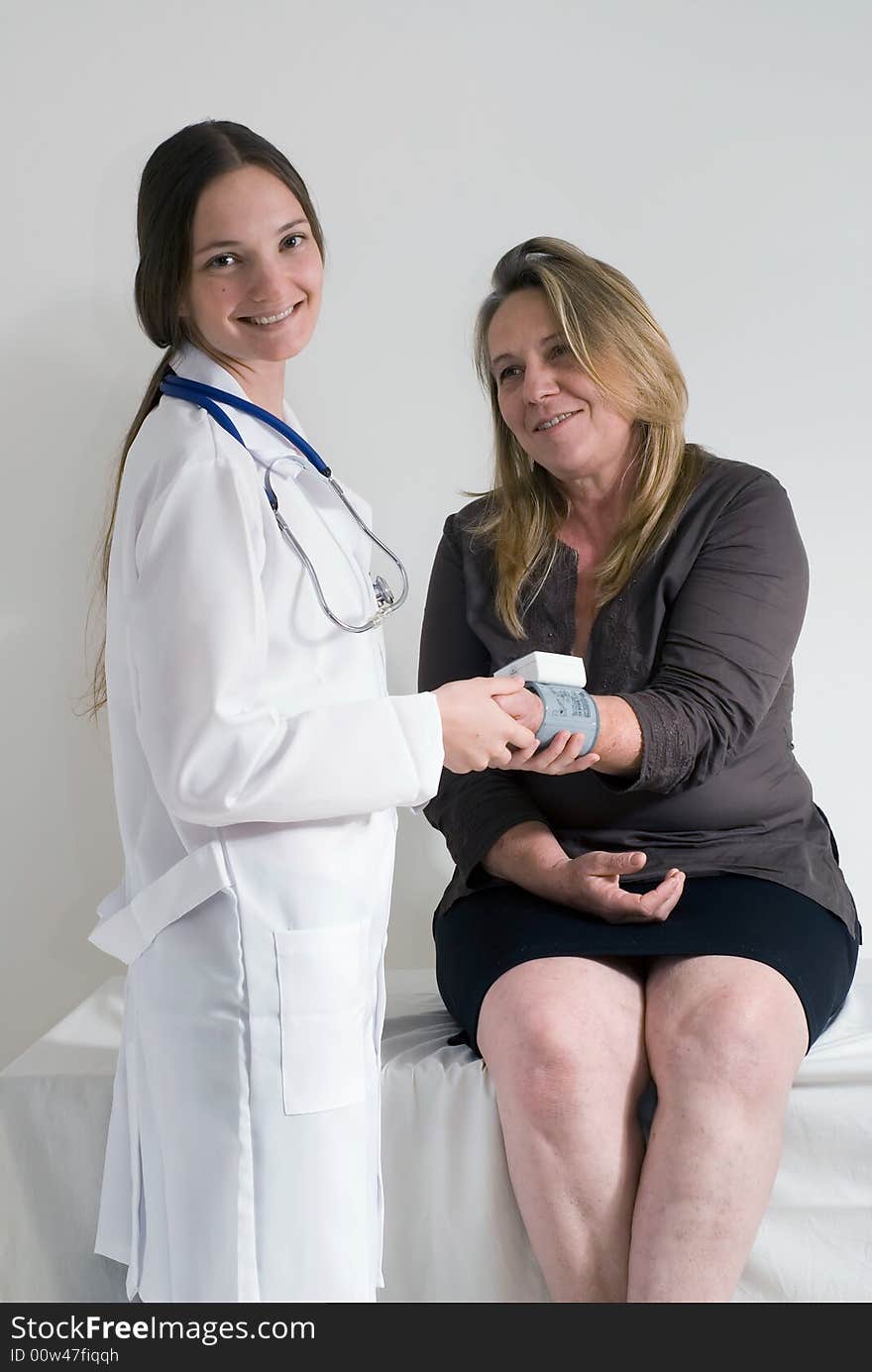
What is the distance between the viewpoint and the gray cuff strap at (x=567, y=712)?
1.45m

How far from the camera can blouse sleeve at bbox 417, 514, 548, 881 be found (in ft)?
5.66

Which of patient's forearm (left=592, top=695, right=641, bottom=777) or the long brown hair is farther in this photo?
patient's forearm (left=592, top=695, right=641, bottom=777)

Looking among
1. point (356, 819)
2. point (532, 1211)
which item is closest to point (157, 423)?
point (356, 819)

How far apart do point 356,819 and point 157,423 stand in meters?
0.41

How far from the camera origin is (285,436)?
1.30 metres

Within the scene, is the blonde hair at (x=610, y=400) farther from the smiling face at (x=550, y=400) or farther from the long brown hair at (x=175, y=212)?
the long brown hair at (x=175, y=212)

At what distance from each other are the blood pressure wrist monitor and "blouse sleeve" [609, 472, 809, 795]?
0.29 ft

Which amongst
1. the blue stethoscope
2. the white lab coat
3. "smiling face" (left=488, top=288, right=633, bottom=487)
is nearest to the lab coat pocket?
the white lab coat

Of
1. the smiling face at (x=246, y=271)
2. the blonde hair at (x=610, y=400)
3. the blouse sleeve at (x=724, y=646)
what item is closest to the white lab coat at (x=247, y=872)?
the smiling face at (x=246, y=271)

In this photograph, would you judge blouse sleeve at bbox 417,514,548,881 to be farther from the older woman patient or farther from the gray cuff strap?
the gray cuff strap

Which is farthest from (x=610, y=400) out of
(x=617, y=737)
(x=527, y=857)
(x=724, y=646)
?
(x=527, y=857)

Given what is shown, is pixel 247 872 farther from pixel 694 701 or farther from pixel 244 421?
pixel 694 701

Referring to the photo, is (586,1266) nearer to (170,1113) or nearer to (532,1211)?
(532,1211)

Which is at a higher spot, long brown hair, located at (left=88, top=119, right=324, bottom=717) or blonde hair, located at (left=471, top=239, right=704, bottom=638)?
long brown hair, located at (left=88, top=119, right=324, bottom=717)
